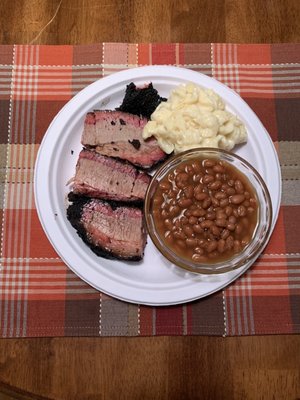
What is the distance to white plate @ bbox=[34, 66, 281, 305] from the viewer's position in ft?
9.29

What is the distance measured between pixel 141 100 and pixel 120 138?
266mm

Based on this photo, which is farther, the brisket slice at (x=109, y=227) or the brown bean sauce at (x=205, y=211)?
the brisket slice at (x=109, y=227)

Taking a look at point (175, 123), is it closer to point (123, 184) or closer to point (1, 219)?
point (123, 184)

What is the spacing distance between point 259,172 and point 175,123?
60cm

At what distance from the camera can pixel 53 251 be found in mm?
2967

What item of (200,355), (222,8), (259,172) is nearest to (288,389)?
(200,355)

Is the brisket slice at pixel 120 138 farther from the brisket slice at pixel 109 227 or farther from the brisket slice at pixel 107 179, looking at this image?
the brisket slice at pixel 109 227

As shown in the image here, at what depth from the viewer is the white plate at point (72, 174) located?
2.83 metres

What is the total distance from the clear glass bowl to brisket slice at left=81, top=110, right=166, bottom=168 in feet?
0.75

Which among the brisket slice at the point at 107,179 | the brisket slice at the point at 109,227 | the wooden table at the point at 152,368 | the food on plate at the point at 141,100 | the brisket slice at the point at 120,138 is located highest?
the food on plate at the point at 141,100

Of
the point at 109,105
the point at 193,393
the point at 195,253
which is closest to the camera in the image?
the point at 195,253

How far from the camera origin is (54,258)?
117 inches

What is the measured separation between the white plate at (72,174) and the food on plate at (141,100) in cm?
6

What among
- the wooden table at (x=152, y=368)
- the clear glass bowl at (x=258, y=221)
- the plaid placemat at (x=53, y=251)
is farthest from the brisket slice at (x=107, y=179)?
the wooden table at (x=152, y=368)
